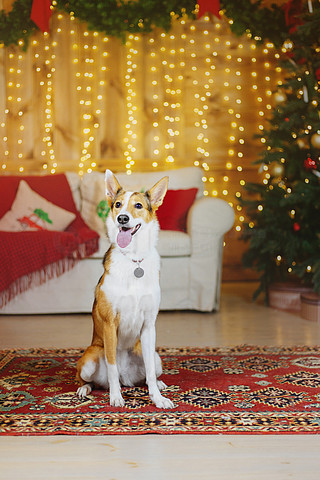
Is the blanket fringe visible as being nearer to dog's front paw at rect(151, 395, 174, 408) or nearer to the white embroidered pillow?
the white embroidered pillow

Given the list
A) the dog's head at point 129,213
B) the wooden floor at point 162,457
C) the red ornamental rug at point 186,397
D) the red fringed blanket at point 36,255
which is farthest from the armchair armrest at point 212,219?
the wooden floor at point 162,457

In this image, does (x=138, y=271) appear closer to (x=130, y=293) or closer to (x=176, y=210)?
(x=130, y=293)

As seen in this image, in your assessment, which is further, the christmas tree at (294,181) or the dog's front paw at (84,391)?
the christmas tree at (294,181)

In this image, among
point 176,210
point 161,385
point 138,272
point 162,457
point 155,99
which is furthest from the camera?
point 155,99

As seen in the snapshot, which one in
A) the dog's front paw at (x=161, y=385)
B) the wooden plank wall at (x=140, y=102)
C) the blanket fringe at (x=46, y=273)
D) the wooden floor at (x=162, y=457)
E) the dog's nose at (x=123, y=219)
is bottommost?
the wooden floor at (x=162, y=457)

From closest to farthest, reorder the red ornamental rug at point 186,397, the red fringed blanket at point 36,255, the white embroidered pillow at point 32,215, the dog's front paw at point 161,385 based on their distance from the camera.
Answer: the red ornamental rug at point 186,397
the dog's front paw at point 161,385
the red fringed blanket at point 36,255
the white embroidered pillow at point 32,215

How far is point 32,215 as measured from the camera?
4.50 metres

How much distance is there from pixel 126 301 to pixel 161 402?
40cm

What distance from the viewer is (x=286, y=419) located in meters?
2.01

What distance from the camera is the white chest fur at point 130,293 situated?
2.22 metres

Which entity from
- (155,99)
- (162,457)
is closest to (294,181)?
(155,99)

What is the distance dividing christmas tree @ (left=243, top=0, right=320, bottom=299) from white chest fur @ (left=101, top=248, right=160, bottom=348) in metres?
1.89

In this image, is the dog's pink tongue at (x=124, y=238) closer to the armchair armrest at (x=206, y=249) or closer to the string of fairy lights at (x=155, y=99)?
the armchair armrest at (x=206, y=249)

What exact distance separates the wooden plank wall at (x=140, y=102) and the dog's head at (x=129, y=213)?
3364 millimetres
